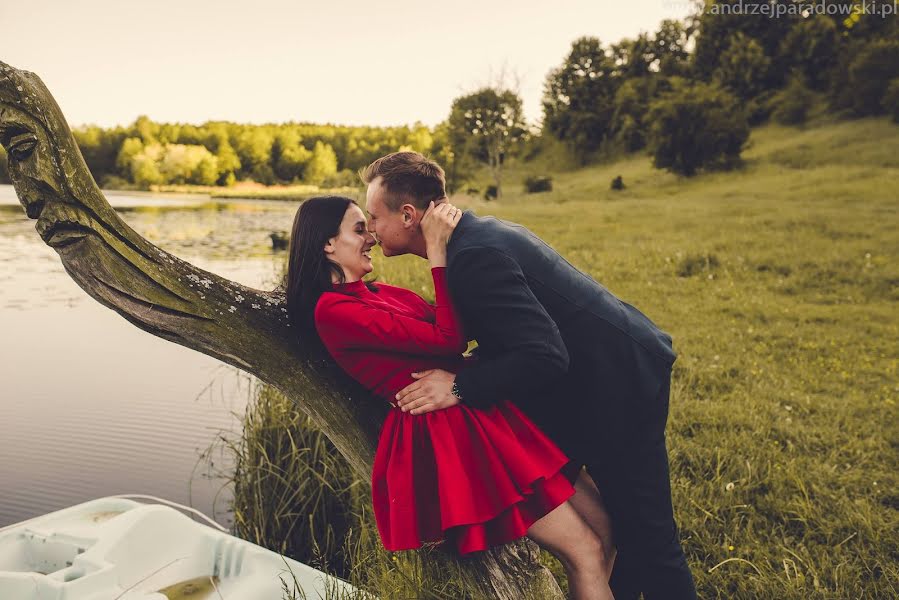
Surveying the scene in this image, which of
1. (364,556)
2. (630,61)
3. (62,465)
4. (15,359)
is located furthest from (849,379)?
(630,61)

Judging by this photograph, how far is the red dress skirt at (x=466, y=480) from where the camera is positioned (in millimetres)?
2139

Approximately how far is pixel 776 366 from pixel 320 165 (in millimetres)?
61666

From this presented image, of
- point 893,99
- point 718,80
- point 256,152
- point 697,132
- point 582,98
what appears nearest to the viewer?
point 893,99

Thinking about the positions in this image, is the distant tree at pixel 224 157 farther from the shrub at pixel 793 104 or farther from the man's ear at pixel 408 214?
the man's ear at pixel 408 214

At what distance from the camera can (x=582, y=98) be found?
1929 inches

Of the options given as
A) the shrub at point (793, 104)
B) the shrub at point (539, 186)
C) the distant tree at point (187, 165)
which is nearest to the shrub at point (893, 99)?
the shrub at point (793, 104)

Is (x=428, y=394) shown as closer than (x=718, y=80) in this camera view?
Yes

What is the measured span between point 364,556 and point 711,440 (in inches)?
106

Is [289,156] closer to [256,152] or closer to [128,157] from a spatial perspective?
[256,152]

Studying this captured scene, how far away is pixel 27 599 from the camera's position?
125 inches

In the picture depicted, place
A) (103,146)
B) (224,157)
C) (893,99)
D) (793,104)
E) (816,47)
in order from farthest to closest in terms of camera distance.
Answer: (224,157)
(103,146)
(816,47)
(793,104)
(893,99)

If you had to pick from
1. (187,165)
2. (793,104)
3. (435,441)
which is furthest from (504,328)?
(187,165)

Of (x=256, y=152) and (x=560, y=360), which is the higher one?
(x=256, y=152)

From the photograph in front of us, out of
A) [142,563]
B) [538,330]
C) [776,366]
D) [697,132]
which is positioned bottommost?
[776,366]
